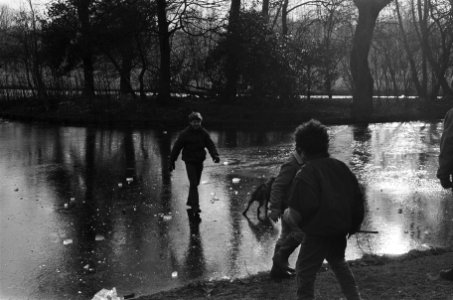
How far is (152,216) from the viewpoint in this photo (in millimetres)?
8992

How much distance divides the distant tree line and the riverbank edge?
2079 cm

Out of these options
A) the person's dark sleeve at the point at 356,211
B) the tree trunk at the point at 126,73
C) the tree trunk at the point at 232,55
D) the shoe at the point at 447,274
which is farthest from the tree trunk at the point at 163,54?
the person's dark sleeve at the point at 356,211

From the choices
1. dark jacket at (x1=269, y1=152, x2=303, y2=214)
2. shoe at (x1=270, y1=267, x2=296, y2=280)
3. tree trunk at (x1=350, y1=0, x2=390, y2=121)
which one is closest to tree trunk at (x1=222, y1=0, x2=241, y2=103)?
tree trunk at (x1=350, y1=0, x2=390, y2=121)

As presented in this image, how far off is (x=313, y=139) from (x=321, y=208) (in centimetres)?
52

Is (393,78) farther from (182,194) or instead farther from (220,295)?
(220,295)

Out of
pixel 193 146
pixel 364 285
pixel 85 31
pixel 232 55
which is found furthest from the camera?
pixel 85 31

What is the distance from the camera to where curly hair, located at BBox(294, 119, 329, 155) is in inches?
169

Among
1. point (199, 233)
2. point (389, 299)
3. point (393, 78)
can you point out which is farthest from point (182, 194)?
point (393, 78)

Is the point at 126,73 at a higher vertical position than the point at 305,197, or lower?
higher

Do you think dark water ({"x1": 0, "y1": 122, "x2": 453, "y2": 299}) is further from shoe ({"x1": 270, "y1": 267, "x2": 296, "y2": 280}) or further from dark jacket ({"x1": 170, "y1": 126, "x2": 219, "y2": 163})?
dark jacket ({"x1": 170, "y1": 126, "x2": 219, "y2": 163})

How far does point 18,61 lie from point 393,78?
2196 centimetres

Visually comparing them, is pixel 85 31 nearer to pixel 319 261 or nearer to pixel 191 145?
pixel 191 145

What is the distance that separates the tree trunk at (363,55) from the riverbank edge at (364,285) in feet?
66.6

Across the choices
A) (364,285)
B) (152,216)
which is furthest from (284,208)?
(152,216)
